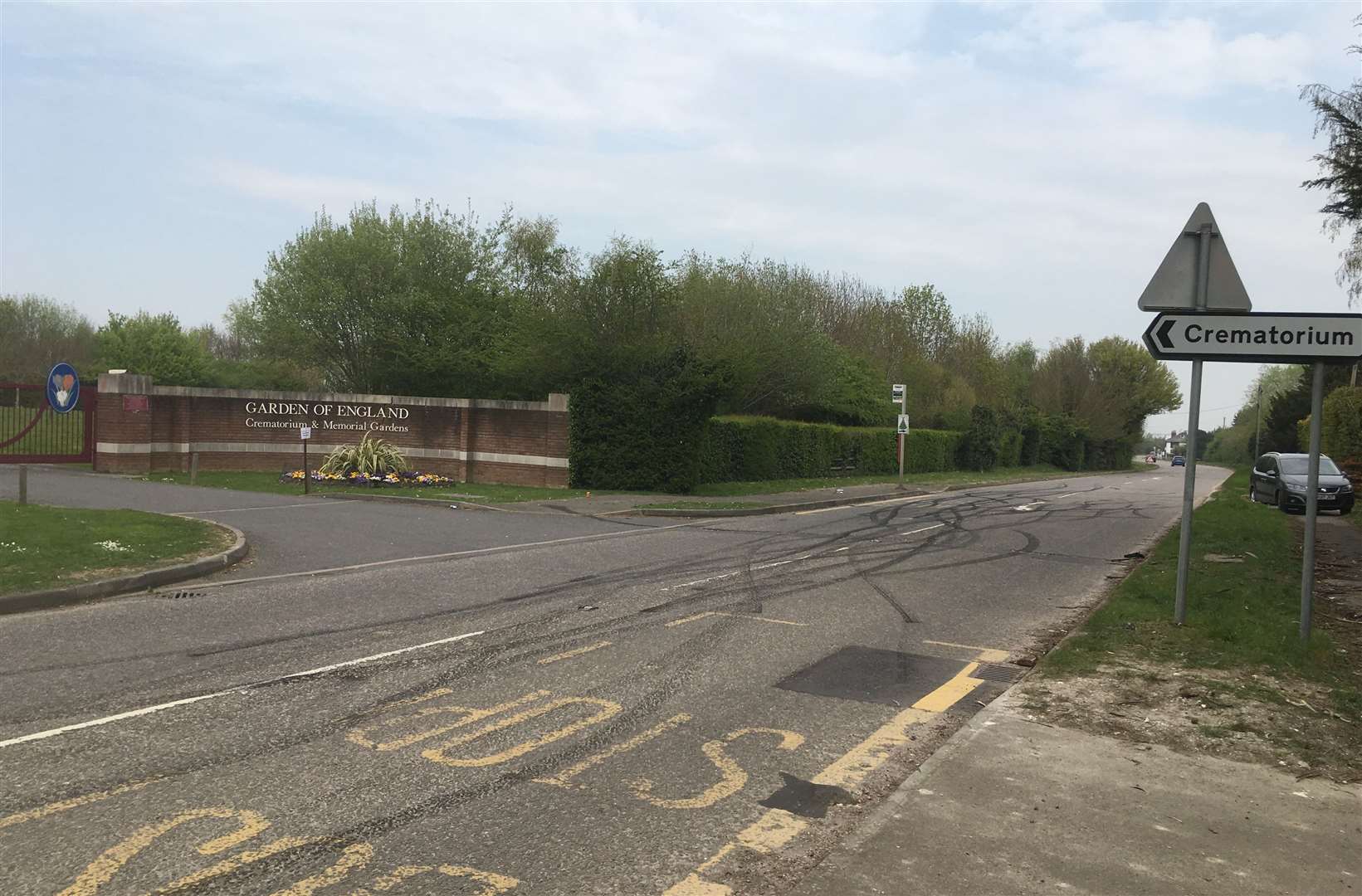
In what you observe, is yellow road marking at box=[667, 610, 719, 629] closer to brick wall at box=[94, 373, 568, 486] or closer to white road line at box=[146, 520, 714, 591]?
white road line at box=[146, 520, 714, 591]

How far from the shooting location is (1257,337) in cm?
753

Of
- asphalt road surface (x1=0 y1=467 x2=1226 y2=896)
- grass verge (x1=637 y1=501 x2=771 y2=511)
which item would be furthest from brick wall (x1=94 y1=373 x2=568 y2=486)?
asphalt road surface (x1=0 y1=467 x2=1226 y2=896)

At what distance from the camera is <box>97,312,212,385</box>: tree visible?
60094 millimetres

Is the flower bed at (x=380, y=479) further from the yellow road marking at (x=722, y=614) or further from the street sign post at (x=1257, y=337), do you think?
the street sign post at (x=1257, y=337)

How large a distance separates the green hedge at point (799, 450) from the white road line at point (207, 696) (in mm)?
18736

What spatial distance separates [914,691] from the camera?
21.9ft

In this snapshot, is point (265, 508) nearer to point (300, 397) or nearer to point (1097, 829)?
point (300, 397)

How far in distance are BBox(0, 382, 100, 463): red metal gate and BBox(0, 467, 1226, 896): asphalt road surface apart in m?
15.3

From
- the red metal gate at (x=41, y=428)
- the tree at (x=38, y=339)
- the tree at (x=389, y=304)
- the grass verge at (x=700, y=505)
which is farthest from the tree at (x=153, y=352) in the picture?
the grass verge at (x=700, y=505)

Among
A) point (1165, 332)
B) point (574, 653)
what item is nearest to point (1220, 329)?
point (1165, 332)

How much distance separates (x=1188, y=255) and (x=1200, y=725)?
13.0 ft

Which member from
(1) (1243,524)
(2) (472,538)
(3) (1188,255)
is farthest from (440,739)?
(1) (1243,524)

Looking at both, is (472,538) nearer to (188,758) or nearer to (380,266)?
(188,758)

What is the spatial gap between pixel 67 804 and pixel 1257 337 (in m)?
8.23
